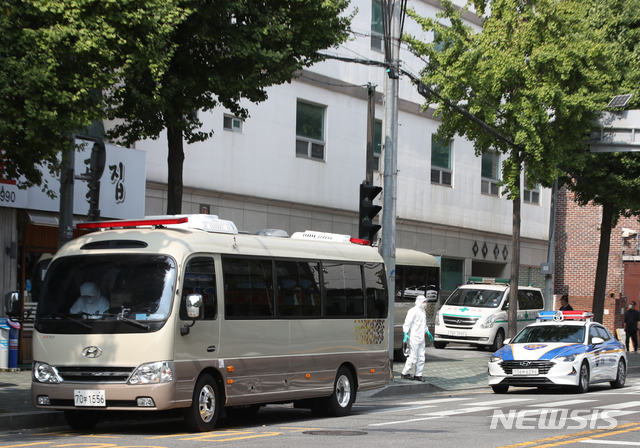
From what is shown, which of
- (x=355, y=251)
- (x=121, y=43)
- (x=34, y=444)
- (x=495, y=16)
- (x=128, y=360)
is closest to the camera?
(x=34, y=444)

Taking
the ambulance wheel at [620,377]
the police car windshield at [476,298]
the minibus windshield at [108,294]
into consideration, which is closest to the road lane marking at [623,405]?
the ambulance wheel at [620,377]

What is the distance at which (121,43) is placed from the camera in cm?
1137

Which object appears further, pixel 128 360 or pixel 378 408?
pixel 378 408

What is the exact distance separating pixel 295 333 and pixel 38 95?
15.9ft

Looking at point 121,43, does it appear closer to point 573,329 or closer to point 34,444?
point 34,444

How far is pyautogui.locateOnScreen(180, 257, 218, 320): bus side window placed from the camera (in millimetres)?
10750

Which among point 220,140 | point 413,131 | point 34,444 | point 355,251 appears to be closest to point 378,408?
point 355,251

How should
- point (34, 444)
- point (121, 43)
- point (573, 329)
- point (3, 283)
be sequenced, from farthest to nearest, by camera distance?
1. point (573, 329)
2. point (3, 283)
3. point (121, 43)
4. point (34, 444)

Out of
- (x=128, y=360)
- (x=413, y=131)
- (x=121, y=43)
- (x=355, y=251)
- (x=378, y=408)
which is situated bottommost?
(x=378, y=408)

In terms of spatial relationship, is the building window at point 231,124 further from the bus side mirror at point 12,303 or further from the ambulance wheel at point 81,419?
the ambulance wheel at point 81,419

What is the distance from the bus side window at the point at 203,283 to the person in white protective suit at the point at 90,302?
100 cm

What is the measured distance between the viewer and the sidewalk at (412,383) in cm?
1146

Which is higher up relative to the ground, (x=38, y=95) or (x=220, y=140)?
(x=220, y=140)

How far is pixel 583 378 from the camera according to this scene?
1769 cm
